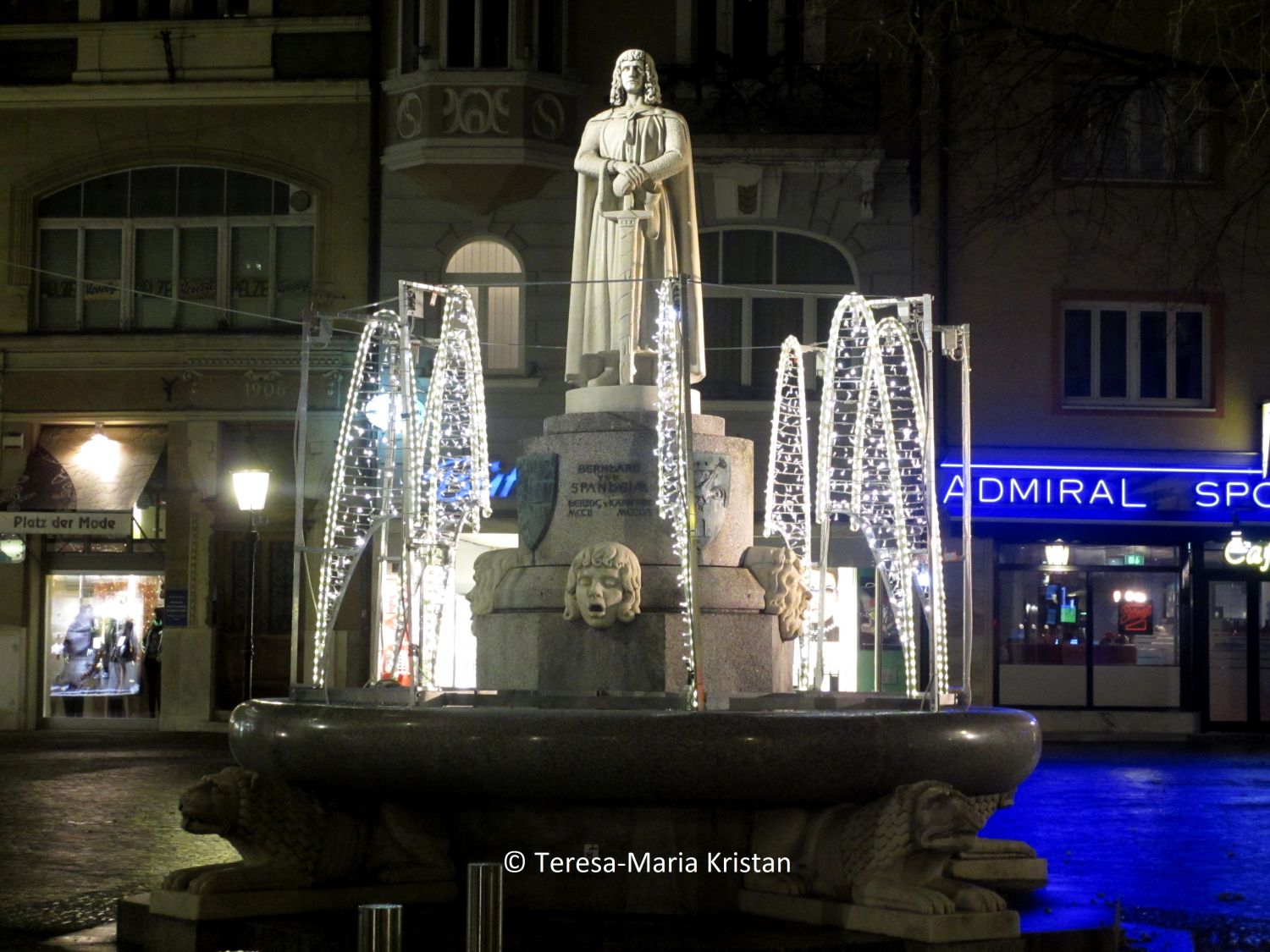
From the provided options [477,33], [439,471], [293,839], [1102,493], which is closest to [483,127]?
[477,33]

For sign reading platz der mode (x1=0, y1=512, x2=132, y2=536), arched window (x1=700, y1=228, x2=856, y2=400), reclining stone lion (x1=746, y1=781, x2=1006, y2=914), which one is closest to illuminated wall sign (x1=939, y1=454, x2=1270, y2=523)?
arched window (x1=700, y1=228, x2=856, y2=400)

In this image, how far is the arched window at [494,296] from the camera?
82.7ft

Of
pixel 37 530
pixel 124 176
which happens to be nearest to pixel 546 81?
pixel 124 176

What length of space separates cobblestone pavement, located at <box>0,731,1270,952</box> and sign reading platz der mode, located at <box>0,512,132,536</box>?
16.7 ft

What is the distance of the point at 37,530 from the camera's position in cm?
2538

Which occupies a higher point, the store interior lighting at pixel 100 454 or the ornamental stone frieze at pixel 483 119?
the ornamental stone frieze at pixel 483 119

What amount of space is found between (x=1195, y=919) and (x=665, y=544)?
3.38 meters

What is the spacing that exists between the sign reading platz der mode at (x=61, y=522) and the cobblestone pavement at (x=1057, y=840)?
16.7 feet

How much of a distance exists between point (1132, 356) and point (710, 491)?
1644cm

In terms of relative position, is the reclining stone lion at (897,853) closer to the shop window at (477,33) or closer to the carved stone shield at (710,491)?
the carved stone shield at (710,491)

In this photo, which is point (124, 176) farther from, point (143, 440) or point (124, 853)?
point (124, 853)

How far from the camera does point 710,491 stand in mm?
10984

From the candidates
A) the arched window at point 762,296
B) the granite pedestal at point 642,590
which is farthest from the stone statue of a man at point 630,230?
the arched window at point 762,296

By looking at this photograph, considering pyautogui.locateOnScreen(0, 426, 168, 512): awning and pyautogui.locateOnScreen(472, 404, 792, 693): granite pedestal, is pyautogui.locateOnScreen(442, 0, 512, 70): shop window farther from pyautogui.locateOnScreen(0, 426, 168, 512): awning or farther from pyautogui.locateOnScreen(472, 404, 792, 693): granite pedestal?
pyautogui.locateOnScreen(472, 404, 792, 693): granite pedestal
